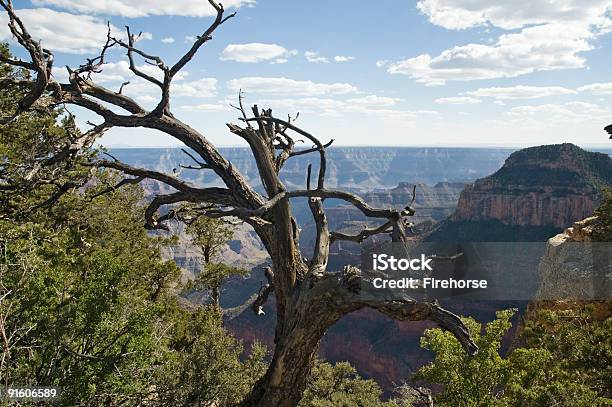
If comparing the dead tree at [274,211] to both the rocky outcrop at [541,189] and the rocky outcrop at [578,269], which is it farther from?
the rocky outcrop at [541,189]

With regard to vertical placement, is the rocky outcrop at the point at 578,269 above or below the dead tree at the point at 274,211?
below

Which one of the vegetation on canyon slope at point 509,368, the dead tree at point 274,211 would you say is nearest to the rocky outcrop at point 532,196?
the vegetation on canyon slope at point 509,368

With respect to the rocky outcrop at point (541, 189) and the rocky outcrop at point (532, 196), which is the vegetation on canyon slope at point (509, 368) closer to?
the rocky outcrop at point (532, 196)

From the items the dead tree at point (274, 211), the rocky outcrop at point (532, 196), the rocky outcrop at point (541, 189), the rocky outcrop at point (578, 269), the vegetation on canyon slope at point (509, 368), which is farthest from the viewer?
the rocky outcrop at point (532, 196)

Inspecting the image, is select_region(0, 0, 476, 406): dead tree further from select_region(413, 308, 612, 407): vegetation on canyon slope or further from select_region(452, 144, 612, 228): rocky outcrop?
select_region(452, 144, 612, 228): rocky outcrop

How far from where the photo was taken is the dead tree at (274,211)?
486 cm

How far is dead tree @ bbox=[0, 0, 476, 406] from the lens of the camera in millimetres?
4863

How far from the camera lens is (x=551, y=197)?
80875 mm

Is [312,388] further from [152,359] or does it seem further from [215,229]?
[152,359]

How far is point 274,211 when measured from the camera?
5.83 metres

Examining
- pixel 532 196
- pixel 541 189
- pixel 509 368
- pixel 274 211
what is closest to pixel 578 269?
pixel 509 368

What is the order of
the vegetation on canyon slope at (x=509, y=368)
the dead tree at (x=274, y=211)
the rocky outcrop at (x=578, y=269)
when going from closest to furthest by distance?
the dead tree at (x=274, y=211) → the vegetation on canyon slope at (x=509, y=368) → the rocky outcrop at (x=578, y=269)

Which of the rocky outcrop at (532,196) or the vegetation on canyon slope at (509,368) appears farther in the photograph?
the rocky outcrop at (532,196)

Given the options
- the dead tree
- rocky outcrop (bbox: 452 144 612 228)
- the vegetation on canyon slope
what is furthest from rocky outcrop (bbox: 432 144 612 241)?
the dead tree
